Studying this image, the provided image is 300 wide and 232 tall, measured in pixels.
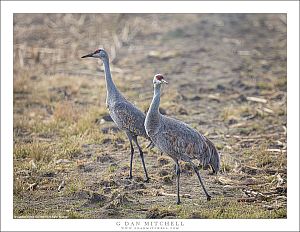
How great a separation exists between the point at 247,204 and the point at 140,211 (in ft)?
5.18

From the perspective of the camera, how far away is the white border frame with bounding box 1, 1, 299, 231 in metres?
8.06

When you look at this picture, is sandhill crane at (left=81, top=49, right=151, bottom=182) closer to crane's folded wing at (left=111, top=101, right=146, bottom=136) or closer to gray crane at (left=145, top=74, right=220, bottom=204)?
crane's folded wing at (left=111, top=101, right=146, bottom=136)

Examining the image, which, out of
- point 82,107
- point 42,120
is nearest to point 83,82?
point 82,107

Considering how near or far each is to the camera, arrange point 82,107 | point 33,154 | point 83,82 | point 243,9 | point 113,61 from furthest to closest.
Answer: point 113,61 < point 83,82 < point 82,107 < point 243,9 < point 33,154

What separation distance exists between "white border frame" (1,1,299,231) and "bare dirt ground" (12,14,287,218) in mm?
127

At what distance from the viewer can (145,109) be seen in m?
12.3

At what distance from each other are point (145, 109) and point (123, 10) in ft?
7.72

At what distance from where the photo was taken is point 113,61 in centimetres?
1612

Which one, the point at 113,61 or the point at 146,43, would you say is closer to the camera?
the point at 113,61

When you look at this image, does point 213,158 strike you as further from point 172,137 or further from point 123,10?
point 123,10

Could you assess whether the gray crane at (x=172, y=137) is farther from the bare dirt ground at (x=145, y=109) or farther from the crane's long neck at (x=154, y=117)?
the bare dirt ground at (x=145, y=109)

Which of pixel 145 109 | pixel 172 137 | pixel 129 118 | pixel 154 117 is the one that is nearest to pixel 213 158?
pixel 172 137

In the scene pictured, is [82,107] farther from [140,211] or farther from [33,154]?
[140,211]

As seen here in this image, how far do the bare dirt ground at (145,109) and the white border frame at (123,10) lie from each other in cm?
13
